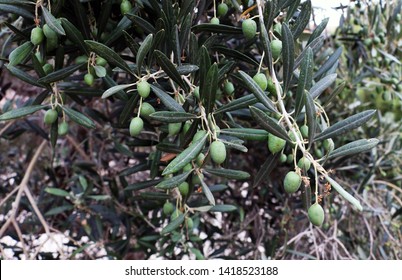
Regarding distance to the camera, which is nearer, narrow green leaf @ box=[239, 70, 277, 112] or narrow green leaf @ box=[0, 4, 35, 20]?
narrow green leaf @ box=[239, 70, 277, 112]

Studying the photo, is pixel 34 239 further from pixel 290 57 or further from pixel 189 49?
pixel 290 57

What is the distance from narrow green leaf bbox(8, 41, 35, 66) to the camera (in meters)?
0.93

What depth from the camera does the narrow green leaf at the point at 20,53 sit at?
0.93m

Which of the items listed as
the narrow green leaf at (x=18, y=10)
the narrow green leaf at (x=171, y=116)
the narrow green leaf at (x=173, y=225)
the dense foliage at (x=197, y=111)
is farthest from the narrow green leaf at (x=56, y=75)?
the narrow green leaf at (x=173, y=225)

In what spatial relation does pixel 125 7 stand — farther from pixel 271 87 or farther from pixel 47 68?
pixel 271 87

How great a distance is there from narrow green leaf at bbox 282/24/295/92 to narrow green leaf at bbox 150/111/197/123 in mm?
188

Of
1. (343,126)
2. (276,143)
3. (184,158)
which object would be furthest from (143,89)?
(343,126)

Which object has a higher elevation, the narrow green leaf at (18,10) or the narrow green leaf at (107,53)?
the narrow green leaf at (18,10)

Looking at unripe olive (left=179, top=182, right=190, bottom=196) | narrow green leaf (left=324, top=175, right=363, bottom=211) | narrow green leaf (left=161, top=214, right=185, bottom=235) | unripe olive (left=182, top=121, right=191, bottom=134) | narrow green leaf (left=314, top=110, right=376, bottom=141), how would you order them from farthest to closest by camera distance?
narrow green leaf (left=161, top=214, right=185, bottom=235)
unripe olive (left=179, top=182, right=190, bottom=196)
unripe olive (left=182, top=121, right=191, bottom=134)
narrow green leaf (left=314, top=110, right=376, bottom=141)
narrow green leaf (left=324, top=175, right=363, bottom=211)

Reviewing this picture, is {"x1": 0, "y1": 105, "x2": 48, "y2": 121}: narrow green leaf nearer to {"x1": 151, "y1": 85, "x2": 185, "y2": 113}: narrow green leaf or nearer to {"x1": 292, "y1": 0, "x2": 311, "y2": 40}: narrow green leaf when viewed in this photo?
{"x1": 151, "y1": 85, "x2": 185, "y2": 113}: narrow green leaf

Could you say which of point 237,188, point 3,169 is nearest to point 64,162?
point 3,169

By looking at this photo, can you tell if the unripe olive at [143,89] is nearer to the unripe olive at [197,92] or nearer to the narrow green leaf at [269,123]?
the unripe olive at [197,92]

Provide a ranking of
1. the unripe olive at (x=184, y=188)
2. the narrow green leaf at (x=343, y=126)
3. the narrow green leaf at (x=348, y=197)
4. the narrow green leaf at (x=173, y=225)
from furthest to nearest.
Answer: the narrow green leaf at (x=173, y=225)
the unripe olive at (x=184, y=188)
the narrow green leaf at (x=343, y=126)
the narrow green leaf at (x=348, y=197)

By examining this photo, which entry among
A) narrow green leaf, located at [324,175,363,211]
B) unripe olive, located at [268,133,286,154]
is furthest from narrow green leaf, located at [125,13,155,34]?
narrow green leaf, located at [324,175,363,211]
